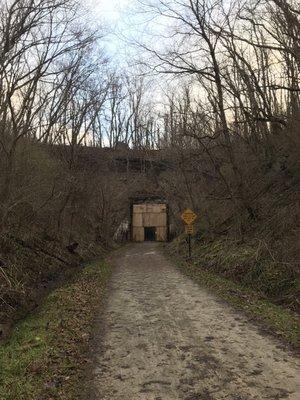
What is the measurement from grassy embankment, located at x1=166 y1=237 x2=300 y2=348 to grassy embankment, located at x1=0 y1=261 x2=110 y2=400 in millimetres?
3560

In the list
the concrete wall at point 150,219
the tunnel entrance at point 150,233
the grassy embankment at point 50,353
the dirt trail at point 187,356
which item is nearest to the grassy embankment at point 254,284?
the dirt trail at point 187,356

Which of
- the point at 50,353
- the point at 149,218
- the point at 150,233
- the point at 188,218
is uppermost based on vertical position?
the point at 149,218

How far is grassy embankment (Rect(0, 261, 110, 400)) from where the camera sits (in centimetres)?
612

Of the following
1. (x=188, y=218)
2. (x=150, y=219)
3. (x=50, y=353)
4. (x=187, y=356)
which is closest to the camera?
(x=187, y=356)

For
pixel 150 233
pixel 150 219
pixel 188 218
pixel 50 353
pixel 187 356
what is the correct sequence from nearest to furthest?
pixel 187 356 < pixel 50 353 < pixel 188 218 < pixel 150 219 < pixel 150 233

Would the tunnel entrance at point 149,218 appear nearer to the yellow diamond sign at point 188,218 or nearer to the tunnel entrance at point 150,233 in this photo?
the tunnel entrance at point 150,233

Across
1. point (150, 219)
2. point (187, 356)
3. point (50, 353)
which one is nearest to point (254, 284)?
point (187, 356)

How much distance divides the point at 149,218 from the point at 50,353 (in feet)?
151

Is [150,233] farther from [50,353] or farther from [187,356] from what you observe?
[187,356]

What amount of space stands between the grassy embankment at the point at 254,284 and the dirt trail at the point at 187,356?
1.58 ft

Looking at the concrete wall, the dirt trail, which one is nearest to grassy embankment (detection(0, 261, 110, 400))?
the dirt trail

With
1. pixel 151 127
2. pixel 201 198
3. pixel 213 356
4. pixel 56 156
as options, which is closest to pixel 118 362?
pixel 213 356

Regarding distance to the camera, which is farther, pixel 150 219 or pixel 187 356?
pixel 150 219

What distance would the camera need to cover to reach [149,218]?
5356cm
